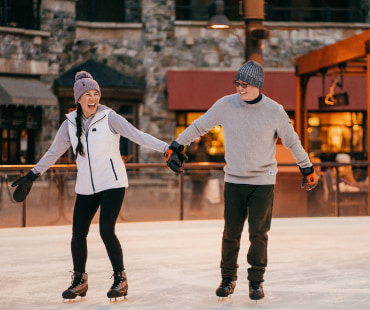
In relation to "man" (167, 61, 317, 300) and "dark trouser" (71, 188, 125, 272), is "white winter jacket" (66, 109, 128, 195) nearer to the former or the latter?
"dark trouser" (71, 188, 125, 272)

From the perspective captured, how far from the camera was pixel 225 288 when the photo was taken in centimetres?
580

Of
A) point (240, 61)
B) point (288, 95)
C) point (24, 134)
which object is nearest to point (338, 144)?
point (288, 95)

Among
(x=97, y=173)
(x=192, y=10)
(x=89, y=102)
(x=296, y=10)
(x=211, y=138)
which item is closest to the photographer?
(x=97, y=173)

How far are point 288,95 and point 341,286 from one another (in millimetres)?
15535

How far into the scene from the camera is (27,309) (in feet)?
18.2

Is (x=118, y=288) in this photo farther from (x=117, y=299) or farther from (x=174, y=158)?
(x=174, y=158)

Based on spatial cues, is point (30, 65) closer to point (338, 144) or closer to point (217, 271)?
point (338, 144)

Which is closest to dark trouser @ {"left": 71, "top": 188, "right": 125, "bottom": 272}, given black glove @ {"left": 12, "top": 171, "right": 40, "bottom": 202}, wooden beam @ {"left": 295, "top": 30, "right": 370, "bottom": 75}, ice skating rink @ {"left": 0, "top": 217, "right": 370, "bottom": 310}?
ice skating rink @ {"left": 0, "top": 217, "right": 370, "bottom": 310}

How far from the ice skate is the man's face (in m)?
1.39

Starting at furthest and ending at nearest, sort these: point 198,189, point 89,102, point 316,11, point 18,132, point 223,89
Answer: point 316,11 → point 223,89 → point 18,132 → point 198,189 → point 89,102

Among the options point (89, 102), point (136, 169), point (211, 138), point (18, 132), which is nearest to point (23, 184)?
point (89, 102)

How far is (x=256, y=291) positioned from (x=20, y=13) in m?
16.4

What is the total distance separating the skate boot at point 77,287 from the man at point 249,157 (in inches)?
40.3

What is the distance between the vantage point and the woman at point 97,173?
221 inches
